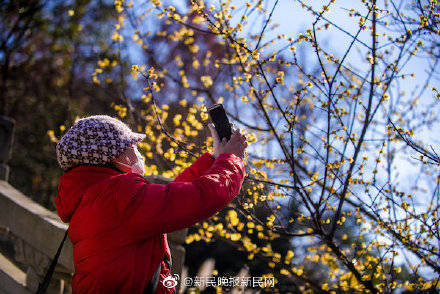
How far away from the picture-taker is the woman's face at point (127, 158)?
157 cm

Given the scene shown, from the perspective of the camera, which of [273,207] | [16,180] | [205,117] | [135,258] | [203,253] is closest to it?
[135,258]

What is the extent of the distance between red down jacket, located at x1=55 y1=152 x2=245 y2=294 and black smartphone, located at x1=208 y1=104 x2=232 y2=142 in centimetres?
25

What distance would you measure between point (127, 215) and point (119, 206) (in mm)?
48

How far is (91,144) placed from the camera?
4.90ft

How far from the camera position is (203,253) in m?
6.23

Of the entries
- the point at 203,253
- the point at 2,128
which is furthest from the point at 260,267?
the point at 2,128

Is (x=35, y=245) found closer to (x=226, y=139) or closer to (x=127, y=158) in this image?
(x=127, y=158)

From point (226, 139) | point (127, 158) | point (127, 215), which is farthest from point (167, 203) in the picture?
point (226, 139)

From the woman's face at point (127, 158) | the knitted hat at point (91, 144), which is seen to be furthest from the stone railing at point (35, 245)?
the knitted hat at point (91, 144)

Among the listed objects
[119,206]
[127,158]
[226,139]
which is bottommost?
[119,206]

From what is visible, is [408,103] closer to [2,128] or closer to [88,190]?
[88,190]

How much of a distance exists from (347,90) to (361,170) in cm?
66

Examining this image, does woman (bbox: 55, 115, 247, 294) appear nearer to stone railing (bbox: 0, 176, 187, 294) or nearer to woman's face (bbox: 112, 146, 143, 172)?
woman's face (bbox: 112, 146, 143, 172)

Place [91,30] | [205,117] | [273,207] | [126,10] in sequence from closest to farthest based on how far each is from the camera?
[205,117], [273,207], [126,10], [91,30]
